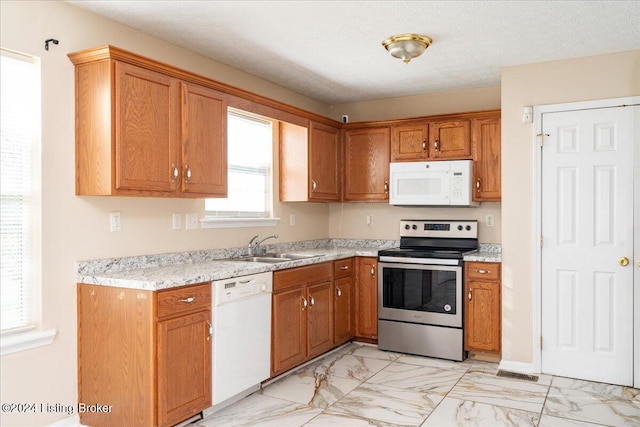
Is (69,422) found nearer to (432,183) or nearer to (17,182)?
(17,182)

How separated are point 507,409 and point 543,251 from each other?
4.33 ft

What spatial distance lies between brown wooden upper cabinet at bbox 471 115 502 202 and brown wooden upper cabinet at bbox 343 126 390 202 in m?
Answer: 0.86

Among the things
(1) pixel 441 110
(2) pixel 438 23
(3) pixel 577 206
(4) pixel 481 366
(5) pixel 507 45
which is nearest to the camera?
(2) pixel 438 23

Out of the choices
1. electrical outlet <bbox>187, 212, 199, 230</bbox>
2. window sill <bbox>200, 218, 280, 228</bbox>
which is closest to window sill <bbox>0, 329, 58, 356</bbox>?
electrical outlet <bbox>187, 212, 199, 230</bbox>

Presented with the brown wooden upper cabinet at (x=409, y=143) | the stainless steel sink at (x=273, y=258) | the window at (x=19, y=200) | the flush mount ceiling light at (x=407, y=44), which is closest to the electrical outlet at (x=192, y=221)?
the stainless steel sink at (x=273, y=258)

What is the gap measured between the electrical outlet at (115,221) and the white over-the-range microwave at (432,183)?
261 cm

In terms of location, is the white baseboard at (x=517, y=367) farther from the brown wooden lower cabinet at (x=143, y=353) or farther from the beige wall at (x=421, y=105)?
the brown wooden lower cabinet at (x=143, y=353)

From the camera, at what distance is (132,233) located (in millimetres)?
3166

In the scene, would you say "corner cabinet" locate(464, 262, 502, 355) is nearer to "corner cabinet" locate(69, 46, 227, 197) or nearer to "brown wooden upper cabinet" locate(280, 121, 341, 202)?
"brown wooden upper cabinet" locate(280, 121, 341, 202)

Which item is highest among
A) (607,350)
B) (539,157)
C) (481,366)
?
(539,157)

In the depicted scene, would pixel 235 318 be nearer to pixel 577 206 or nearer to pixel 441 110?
pixel 577 206

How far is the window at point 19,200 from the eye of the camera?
2.55 m

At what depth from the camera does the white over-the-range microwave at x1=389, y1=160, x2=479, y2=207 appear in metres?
4.44

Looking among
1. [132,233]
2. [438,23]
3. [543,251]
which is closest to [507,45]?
[438,23]
